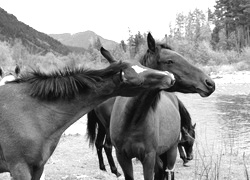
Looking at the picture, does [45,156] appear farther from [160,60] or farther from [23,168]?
[160,60]

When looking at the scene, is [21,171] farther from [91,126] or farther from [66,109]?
[91,126]

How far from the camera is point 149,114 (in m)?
4.02

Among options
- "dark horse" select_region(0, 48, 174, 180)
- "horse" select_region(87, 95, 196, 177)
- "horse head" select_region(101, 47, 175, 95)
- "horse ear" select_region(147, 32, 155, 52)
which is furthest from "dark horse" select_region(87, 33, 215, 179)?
"horse" select_region(87, 95, 196, 177)

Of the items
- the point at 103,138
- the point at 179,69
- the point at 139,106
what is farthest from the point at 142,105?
the point at 103,138

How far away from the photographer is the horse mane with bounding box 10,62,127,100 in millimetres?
3213

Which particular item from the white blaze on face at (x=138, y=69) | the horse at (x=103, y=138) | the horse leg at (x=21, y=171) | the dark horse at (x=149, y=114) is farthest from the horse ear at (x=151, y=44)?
the horse at (x=103, y=138)

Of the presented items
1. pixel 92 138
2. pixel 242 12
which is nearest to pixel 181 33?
pixel 242 12

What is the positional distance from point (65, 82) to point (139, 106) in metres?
1.11

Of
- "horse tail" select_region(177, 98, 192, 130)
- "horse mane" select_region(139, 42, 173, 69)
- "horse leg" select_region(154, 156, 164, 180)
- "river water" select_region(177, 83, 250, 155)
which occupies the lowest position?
"river water" select_region(177, 83, 250, 155)

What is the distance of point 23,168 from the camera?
9.70 ft

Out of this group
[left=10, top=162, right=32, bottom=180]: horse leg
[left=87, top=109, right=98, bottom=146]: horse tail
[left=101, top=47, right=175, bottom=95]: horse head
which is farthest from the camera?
[left=87, top=109, right=98, bottom=146]: horse tail

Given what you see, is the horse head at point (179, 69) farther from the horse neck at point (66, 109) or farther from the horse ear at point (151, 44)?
the horse neck at point (66, 109)

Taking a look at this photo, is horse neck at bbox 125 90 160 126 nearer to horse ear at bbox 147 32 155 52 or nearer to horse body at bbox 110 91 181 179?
horse body at bbox 110 91 181 179

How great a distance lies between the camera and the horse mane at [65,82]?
126 inches
